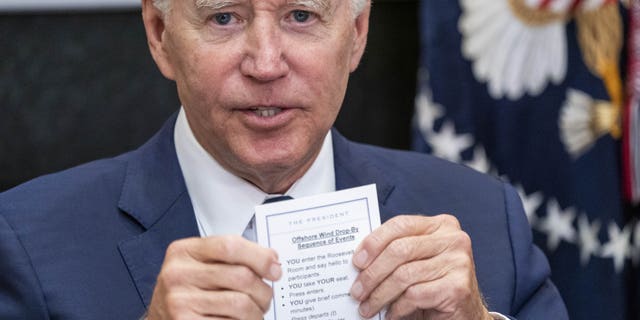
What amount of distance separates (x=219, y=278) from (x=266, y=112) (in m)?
0.46

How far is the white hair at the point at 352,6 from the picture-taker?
2213 mm

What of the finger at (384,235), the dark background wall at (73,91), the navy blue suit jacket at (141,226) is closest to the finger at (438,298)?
the finger at (384,235)

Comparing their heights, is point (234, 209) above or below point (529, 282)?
above

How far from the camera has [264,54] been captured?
204cm

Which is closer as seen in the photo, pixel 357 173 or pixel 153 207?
pixel 153 207

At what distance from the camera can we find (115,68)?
3568 mm

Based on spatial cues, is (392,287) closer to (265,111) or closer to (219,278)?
(219,278)

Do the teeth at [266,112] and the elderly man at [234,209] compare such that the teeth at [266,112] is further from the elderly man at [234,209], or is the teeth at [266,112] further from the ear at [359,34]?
the ear at [359,34]

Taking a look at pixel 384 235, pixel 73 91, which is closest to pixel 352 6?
pixel 384 235

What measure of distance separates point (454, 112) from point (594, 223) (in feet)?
2.03

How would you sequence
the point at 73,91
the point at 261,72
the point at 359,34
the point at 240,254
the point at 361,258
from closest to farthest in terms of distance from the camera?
the point at 240,254 < the point at 361,258 < the point at 261,72 < the point at 359,34 < the point at 73,91

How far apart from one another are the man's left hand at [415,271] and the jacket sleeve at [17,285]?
2.45 feet

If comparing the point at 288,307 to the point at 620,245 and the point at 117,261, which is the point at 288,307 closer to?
the point at 117,261

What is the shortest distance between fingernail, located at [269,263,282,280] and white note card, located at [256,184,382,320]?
0.19 ft
